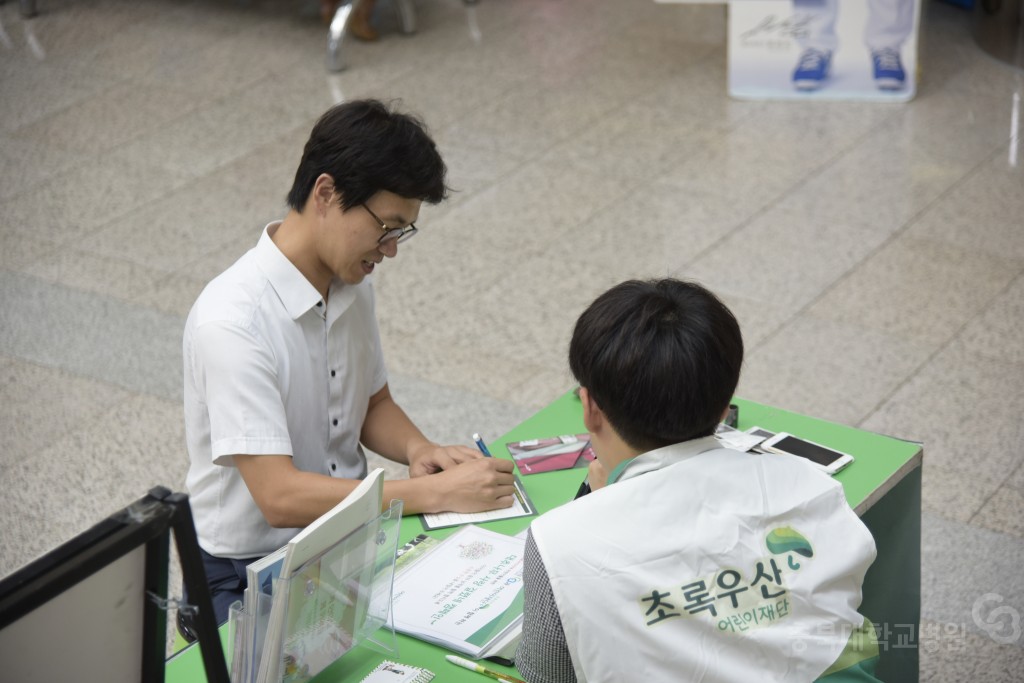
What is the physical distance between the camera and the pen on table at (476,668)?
1.50m

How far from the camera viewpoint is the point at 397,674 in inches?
60.2

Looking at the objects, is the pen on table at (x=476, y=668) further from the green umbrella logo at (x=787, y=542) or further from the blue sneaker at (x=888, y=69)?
the blue sneaker at (x=888, y=69)

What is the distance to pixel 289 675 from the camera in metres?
1.46

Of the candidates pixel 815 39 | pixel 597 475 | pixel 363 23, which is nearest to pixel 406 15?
pixel 363 23

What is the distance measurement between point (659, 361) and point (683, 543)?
201 mm

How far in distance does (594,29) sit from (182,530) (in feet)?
17.7

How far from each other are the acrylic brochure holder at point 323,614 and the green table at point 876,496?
0.92 ft

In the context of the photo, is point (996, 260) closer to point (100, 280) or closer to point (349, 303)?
point (349, 303)

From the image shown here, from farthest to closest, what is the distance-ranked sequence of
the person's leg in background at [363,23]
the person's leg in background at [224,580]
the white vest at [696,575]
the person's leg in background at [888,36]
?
1. the person's leg in background at [363,23]
2. the person's leg in background at [888,36]
3. the person's leg in background at [224,580]
4. the white vest at [696,575]

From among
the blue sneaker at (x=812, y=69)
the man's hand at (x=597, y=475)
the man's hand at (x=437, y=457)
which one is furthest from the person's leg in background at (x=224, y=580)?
the blue sneaker at (x=812, y=69)

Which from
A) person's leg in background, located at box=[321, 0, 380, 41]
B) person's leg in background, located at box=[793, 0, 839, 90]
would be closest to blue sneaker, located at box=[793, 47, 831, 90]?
person's leg in background, located at box=[793, 0, 839, 90]

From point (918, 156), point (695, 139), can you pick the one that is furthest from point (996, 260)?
point (695, 139)

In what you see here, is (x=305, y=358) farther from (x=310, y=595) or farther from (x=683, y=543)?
(x=683, y=543)

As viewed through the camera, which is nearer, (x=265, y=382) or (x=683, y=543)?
(x=683, y=543)
